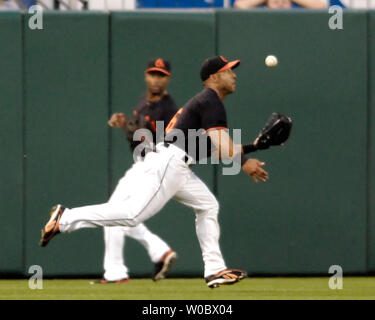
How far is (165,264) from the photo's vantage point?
9297mm

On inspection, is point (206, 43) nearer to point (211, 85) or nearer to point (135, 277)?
point (211, 85)

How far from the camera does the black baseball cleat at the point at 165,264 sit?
30.5 ft

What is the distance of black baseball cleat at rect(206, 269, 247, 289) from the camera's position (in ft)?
27.4

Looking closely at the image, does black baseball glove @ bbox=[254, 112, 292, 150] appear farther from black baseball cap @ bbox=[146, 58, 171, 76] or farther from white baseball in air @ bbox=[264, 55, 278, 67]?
black baseball cap @ bbox=[146, 58, 171, 76]

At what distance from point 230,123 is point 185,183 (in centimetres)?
172

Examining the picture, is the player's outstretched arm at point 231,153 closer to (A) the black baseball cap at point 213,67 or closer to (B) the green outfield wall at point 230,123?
(A) the black baseball cap at point 213,67

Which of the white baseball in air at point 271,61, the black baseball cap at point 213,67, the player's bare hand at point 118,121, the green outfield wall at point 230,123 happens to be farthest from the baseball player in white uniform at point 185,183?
the green outfield wall at point 230,123

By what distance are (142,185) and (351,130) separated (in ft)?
8.71

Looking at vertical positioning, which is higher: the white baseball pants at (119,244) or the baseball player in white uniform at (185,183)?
the baseball player in white uniform at (185,183)

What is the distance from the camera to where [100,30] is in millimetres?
10039

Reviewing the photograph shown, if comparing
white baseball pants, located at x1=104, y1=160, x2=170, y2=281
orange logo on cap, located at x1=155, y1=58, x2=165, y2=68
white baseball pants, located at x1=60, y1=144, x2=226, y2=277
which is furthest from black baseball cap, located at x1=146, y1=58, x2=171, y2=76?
white baseball pants, located at x1=60, y1=144, x2=226, y2=277

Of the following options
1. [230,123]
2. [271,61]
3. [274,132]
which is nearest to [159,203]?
[274,132]

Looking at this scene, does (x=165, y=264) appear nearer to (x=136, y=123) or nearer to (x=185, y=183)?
(x=185, y=183)

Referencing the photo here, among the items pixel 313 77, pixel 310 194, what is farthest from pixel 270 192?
pixel 313 77
